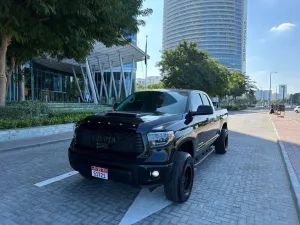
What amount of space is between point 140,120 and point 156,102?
129 centimetres

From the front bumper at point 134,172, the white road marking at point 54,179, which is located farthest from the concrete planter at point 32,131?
the front bumper at point 134,172

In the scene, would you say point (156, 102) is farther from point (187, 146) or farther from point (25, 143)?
point (25, 143)

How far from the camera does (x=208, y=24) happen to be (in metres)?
68.7

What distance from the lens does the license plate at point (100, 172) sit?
364 cm

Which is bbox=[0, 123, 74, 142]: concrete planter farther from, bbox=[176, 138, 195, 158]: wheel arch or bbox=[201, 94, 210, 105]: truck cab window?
bbox=[176, 138, 195, 158]: wheel arch

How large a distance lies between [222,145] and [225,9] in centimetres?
7237

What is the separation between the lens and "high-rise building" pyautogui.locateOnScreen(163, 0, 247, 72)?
66.1 meters

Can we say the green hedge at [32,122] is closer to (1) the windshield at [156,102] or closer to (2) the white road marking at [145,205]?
(1) the windshield at [156,102]

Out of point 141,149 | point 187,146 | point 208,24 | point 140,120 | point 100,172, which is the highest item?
point 208,24

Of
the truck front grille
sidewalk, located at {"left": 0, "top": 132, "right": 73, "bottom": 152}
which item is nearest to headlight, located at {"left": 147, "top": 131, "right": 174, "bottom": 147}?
the truck front grille

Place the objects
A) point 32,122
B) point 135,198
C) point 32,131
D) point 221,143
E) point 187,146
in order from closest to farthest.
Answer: point 135,198
point 187,146
point 221,143
point 32,131
point 32,122

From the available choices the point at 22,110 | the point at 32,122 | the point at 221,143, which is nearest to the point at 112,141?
the point at 221,143

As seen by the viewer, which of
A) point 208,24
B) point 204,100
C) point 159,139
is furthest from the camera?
point 208,24

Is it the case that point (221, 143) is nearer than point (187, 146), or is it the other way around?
point (187, 146)
